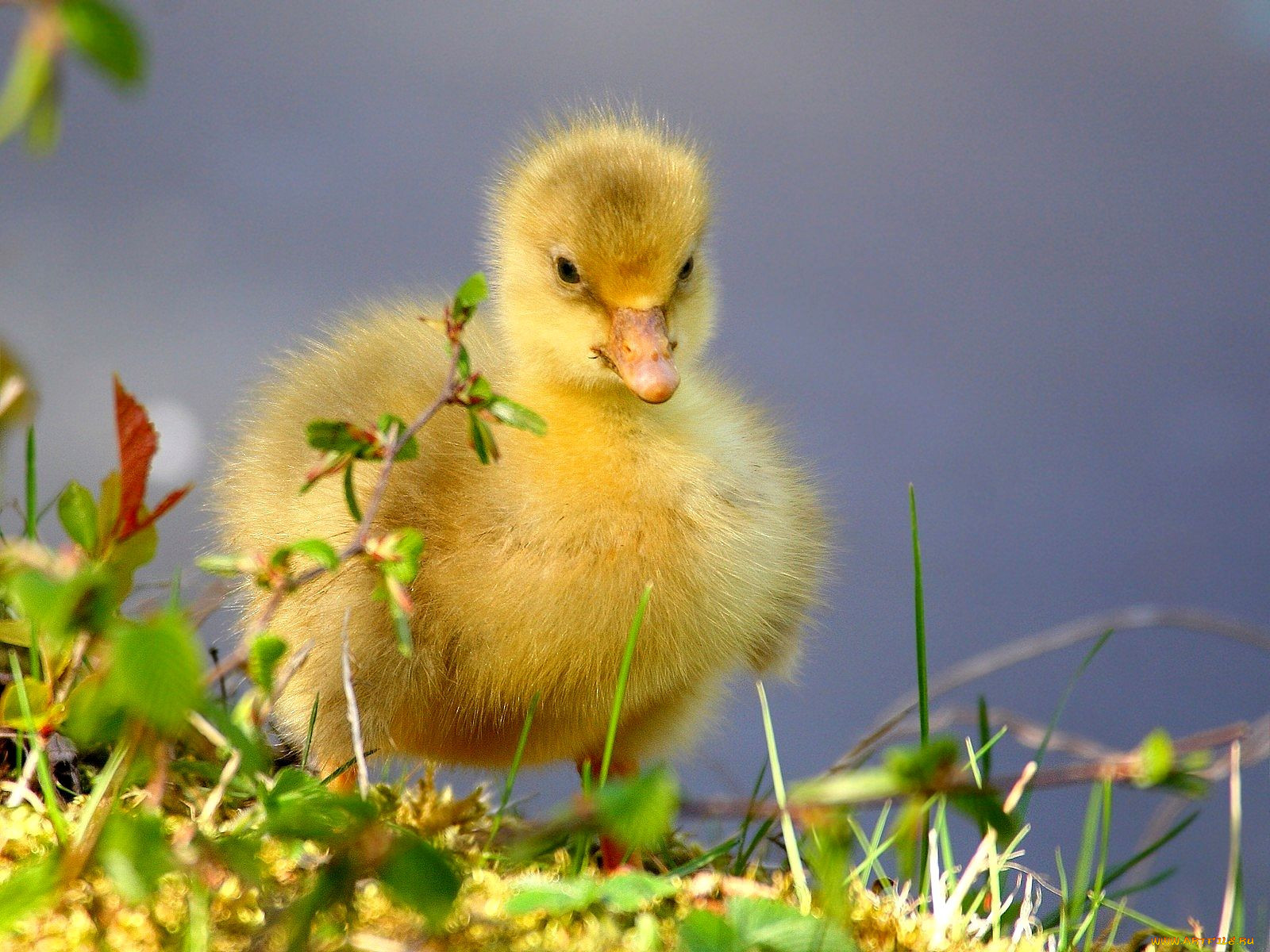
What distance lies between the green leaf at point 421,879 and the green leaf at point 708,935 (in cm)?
26

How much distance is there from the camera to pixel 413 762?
5.94 feet

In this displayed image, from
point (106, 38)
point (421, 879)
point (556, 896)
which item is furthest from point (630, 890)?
point (106, 38)

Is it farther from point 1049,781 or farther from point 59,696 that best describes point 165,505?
point 1049,781

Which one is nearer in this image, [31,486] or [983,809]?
[983,809]

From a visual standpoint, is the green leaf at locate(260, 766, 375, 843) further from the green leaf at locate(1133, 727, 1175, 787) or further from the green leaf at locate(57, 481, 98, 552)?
the green leaf at locate(1133, 727, 1175, 787)

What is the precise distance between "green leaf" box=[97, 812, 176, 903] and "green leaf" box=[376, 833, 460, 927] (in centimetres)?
15

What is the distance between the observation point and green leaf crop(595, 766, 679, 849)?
0.71 m

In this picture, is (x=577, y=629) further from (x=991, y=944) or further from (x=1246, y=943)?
(x=1246, y=943)

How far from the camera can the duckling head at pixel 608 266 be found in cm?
156

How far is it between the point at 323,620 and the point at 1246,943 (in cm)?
119

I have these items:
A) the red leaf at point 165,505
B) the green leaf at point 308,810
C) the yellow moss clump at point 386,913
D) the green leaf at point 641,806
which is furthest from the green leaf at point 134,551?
the green leaf at point 641,806

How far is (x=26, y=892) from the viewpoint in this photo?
2.61 feet

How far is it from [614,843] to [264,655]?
3.05ft

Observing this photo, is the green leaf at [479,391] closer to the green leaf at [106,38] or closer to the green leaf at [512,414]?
the green leaf at [512,414]
